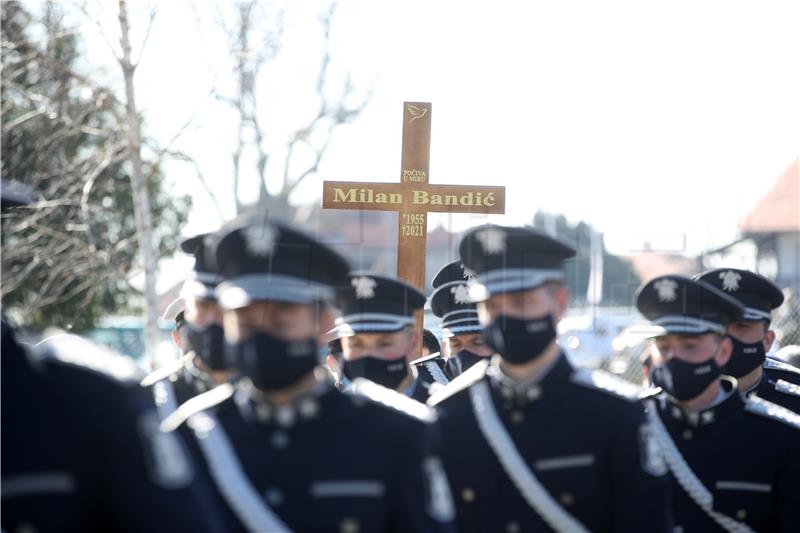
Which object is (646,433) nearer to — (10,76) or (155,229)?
(10,76)

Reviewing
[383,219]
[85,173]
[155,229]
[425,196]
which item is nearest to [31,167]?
[85,173]

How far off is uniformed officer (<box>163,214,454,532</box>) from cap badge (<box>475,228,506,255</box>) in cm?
79

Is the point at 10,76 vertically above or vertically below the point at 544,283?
above

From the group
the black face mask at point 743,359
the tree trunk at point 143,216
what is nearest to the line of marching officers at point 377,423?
the black face mask at point 743,359

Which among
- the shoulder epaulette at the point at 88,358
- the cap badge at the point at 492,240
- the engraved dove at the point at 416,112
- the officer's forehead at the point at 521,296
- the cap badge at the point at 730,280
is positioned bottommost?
the cap badge at the point at 730,280

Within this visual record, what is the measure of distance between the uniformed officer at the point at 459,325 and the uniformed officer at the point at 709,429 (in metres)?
2.05

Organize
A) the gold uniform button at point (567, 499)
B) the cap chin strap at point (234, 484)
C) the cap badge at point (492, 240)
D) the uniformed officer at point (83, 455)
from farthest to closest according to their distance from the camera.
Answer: the cap badge at point (492, 240)
the gold uniform button at point (567, 499)
the cap chin strap at point (234, 484)
the uniformed officer at point (83, 455)

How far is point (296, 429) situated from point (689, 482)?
2105mm

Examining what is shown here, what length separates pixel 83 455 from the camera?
9.80 ft

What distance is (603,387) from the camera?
14.4ft

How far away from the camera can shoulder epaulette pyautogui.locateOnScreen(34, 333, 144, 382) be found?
313cm

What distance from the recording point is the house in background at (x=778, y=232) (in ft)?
88.1

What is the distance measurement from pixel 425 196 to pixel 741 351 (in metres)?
2.63

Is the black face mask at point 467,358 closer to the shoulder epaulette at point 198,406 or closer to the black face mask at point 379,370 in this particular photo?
the black face mask at point 379,370
